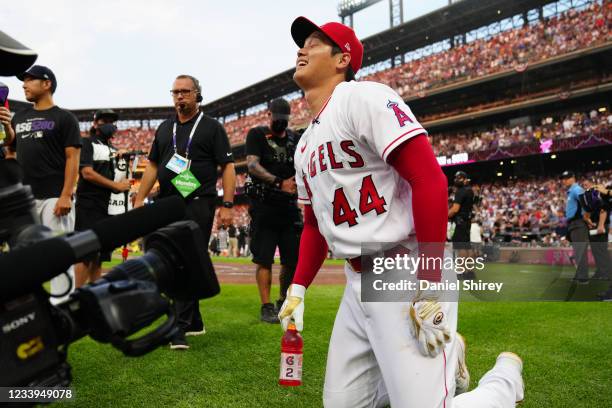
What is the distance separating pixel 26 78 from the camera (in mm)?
4449

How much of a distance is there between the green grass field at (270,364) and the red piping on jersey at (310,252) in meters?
0.85

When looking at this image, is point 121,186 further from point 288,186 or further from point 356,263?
point 356,263

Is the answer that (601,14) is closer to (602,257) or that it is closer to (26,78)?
(602,257)

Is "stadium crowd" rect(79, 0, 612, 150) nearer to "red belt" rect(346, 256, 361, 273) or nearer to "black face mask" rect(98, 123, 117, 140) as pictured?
"black face mask" rect(98, 123, 117, 140)

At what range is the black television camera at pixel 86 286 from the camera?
2.85 ft

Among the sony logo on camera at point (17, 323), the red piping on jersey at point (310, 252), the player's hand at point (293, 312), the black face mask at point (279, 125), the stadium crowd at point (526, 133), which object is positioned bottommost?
the player's hand at point (293, 312)

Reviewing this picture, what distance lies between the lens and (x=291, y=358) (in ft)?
7.23

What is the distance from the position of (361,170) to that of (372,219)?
0.20 m

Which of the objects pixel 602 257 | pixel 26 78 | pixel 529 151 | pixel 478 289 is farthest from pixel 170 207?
pixel 529 151

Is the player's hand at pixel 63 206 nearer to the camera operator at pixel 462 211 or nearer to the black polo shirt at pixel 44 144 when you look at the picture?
the black polo shirt at pixel 44 144

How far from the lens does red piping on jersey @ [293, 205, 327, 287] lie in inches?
92.9

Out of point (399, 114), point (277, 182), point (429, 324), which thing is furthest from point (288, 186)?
point (429, 324)

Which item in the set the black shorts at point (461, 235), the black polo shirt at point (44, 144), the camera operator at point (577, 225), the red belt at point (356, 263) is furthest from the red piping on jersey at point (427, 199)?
the black shorts at point (461, 235)

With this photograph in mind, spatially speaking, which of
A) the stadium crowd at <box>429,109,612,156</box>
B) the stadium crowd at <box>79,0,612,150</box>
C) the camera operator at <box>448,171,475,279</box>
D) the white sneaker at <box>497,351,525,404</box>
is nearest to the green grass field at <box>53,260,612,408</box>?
the white sneaker at <box>497,351,525,404</box>
